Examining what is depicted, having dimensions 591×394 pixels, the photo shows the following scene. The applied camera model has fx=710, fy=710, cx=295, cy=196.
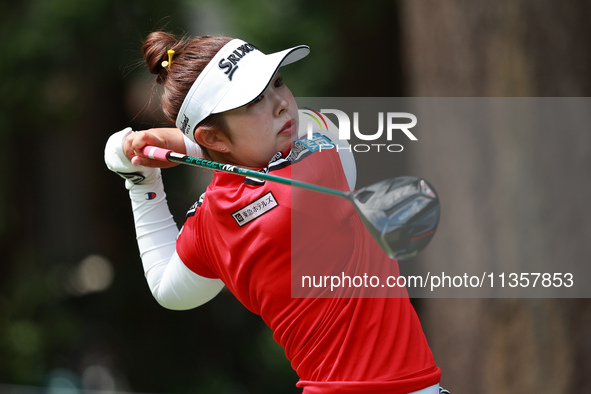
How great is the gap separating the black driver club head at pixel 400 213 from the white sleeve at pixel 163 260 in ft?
1.30

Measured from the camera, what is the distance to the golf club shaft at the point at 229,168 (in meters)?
1.02

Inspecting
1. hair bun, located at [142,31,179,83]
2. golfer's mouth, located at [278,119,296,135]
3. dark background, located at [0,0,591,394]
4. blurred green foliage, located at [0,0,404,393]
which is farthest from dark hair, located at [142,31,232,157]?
blurred green foliage, located at [0,0,404,393]

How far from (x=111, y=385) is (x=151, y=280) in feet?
8.83

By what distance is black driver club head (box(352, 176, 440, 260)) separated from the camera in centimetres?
101

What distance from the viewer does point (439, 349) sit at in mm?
2574

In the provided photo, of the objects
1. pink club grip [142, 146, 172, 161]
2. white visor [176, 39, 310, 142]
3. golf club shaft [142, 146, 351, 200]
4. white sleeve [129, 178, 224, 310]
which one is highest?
white visor [176, 39, 310, 142]

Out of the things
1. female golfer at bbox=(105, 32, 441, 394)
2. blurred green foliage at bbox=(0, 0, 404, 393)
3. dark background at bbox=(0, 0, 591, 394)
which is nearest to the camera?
female golfer at bbox=(105, 32, 441, 394)

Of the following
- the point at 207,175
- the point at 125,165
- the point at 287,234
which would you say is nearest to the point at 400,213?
the point at 287,234

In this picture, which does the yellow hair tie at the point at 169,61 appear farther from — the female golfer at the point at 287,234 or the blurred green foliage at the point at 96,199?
the blurred green foliage at the point at 96,199

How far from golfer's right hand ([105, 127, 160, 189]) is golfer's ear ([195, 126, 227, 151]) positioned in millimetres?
191

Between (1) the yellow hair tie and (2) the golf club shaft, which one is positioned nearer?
(2) the golf club shaft

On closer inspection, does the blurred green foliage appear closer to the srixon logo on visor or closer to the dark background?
the dark background

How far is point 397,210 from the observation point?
102 cm

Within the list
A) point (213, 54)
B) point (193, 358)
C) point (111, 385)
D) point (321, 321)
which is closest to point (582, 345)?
point (321, 321)
